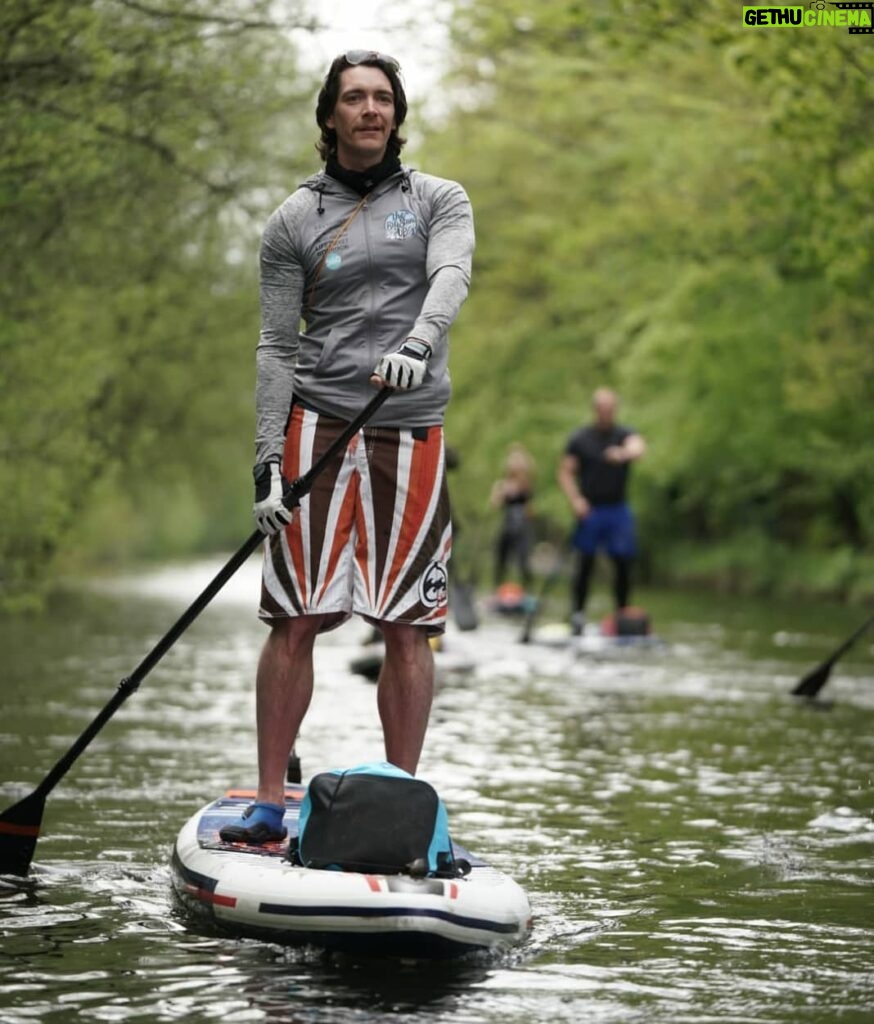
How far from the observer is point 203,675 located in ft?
49.1

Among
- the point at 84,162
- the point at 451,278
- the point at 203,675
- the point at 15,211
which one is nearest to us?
A: the point at 451,278

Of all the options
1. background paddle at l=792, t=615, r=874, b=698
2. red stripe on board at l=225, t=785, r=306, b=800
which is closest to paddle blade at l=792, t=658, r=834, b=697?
background paddle at l=792, t=615, r=874, b=698

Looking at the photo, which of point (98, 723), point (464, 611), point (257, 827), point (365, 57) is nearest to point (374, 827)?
point (257, 827)

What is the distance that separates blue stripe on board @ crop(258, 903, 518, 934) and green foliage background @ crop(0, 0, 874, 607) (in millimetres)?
5980

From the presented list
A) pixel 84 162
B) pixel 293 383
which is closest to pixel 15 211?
pixel 84 162

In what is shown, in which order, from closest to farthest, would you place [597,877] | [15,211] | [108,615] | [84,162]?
[597,877], [84,162], [15,211], [108,615]

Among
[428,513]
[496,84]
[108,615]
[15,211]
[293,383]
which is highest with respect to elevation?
[496,84]

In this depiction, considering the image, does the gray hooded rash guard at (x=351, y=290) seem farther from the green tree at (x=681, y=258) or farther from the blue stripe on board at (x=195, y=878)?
the green tree at (x=681, y=258)

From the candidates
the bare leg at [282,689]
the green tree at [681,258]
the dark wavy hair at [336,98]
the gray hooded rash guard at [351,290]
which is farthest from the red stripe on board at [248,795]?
the green tree at [681,258]

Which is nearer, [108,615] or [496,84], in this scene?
[108,615]

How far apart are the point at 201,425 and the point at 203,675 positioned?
52.5 ft

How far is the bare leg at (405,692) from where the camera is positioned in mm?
6594

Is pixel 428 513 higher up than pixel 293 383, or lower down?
lower down

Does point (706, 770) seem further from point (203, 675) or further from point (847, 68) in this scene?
point (847, 68)
